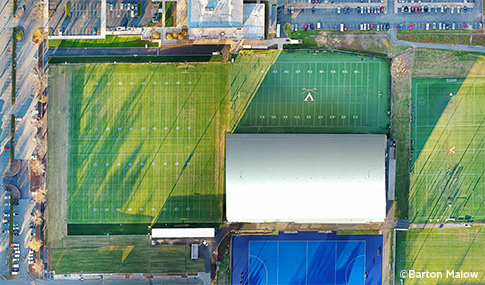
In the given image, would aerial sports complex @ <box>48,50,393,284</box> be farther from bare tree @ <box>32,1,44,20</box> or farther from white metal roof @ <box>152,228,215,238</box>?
bare tree @ <box>32,1,44,20</box>

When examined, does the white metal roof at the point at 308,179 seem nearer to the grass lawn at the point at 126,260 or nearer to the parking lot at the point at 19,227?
the grass lawn at the point at 126,260

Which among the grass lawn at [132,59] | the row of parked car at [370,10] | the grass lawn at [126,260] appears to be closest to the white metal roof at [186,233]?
the grass lawn at [126,260]

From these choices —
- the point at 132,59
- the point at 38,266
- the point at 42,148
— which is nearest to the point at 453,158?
the point at 132,59

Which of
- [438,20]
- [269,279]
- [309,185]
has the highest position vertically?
[438,20]

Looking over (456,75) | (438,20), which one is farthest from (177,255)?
(438,20)

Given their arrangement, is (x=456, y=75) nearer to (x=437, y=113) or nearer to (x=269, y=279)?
(x=437, y=113)

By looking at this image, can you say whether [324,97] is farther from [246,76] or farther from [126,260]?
[126,260]

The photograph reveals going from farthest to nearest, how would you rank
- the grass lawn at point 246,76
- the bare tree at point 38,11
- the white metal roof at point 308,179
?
the bare tree at point 38,11
the grass lawn at point 246,76
the white metal roof at point 308,179
